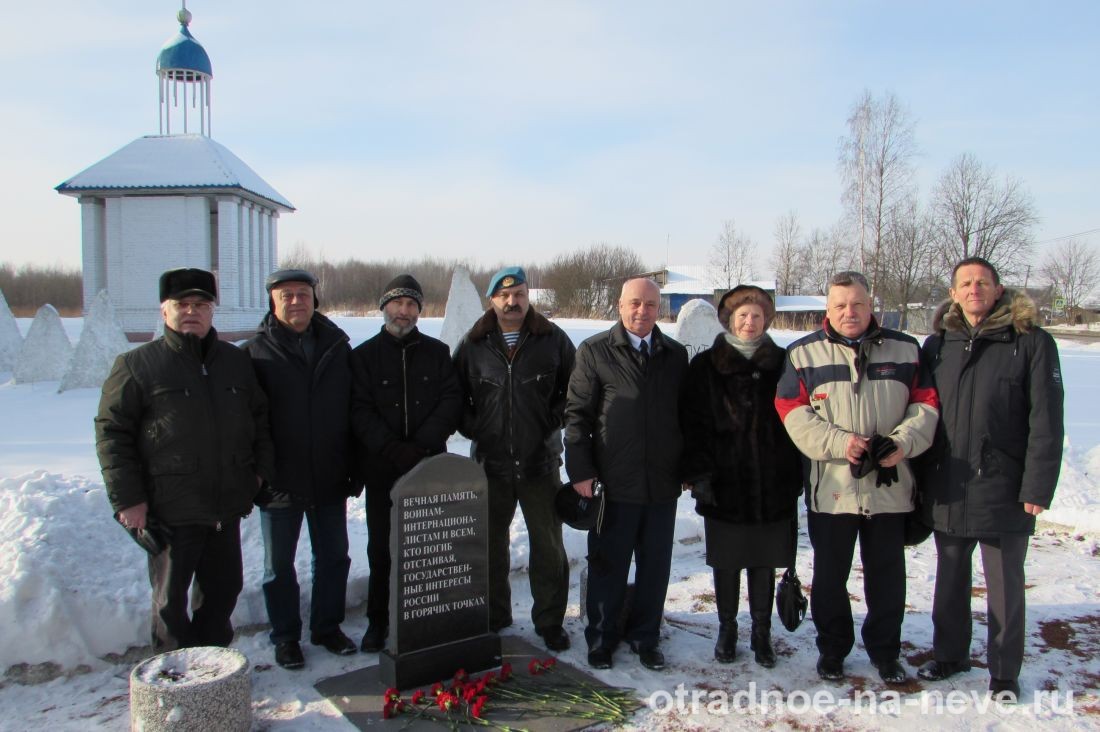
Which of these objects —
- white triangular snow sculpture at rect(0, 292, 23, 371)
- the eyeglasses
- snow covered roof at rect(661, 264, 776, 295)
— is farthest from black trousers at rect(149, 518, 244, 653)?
snow covered roof at rect(661, 264, 776, 295)

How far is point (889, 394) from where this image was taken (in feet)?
13.1

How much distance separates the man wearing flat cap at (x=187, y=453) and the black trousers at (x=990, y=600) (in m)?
3.62

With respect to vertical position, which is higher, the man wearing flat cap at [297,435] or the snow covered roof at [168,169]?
the snow covered roof at [168,169]

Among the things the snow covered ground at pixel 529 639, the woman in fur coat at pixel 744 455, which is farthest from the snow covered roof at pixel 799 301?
the woman in fur coat at pixel 744 455

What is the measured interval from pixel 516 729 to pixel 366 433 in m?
1.74

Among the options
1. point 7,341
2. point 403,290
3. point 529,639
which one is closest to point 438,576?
point 529,639

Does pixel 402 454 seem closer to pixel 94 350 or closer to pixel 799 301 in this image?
pixel 94 350

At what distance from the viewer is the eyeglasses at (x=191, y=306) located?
3827mm

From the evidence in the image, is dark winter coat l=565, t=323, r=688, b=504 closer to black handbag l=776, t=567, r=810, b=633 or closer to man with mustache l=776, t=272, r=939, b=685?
man with mustache l=776, t=272, r=939, b=685

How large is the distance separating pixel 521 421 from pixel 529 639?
4.50ft

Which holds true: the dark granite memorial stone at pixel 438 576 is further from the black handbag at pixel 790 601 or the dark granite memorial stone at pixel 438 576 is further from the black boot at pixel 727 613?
the black handbag at pixel 790 601

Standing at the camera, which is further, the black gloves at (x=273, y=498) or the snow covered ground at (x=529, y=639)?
the black gloves at (x=273, y=498)

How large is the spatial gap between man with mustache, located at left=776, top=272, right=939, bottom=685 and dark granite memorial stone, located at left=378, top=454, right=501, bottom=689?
1.77 metres

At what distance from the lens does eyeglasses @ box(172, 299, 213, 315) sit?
3.83m
